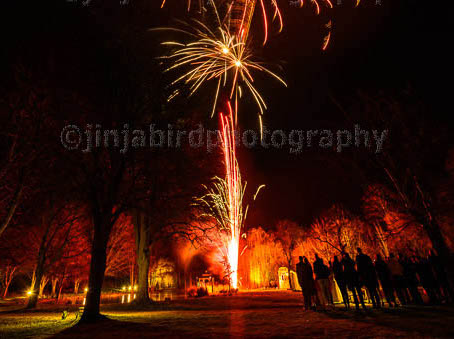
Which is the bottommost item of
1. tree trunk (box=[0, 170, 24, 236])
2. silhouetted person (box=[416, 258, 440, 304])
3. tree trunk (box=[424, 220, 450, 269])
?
silhouetted person (box=[416, 258, 440, 304])

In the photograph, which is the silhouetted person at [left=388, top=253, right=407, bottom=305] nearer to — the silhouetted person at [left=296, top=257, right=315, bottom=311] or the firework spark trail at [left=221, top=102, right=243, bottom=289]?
the silhouetted person at [left=296, top=257, right=315, bottom=311]

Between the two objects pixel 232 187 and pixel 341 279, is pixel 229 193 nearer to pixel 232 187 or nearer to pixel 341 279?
pixel 232 187

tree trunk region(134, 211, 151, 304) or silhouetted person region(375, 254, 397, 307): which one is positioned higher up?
tree trunk region(134, 211, 151, 304)

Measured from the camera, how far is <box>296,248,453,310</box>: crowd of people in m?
10.5

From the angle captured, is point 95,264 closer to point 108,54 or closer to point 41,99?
point 41,99

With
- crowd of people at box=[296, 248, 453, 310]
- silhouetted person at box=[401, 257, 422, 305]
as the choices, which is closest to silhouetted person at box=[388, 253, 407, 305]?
crowd of people at box=[296, 248, 453, 310]

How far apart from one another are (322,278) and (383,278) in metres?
2.10

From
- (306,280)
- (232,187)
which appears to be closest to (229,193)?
(232,187)

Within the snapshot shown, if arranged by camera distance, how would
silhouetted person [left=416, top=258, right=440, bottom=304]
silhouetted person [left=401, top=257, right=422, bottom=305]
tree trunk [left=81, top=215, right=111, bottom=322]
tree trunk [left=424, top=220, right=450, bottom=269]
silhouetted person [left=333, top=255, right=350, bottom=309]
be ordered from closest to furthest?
1. tree trunk [left=81, top=215, right=111, bottom=322]
2. silhouetted person [left=416, top=258, right=440, bottom=304]
3. silhouetted person [left=333, top=255, right=350, bottom=309]
4. silhouetted person [left=401, top=257, right=422, bottom=305]
5. tree trunk [left=424, top=220, right=450, bottom=269]

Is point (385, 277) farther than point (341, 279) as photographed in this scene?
No

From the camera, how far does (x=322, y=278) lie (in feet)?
38.4

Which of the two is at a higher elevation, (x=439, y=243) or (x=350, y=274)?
(x=439, y=243)

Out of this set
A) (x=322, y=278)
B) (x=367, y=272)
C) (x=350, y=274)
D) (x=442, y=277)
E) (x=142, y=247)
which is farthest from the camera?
(x=142, y=247)

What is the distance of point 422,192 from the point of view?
1512 centimetres
